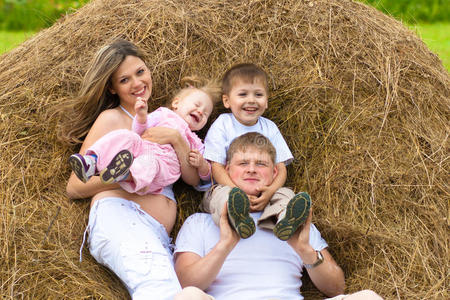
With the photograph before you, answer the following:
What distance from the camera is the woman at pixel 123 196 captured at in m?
3.36

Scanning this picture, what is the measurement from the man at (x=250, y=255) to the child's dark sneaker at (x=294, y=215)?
0.11m

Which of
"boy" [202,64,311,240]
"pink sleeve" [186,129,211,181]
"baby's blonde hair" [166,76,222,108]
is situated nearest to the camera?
"boy" [202,64,311,240]

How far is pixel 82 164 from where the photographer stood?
10.8ft

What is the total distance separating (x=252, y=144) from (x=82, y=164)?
1246 mm

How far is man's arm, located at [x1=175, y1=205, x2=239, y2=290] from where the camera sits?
348 cm

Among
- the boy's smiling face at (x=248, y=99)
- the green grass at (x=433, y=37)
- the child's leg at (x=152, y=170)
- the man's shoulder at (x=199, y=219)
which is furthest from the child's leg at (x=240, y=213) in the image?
the green grass at (x=433, y=37)

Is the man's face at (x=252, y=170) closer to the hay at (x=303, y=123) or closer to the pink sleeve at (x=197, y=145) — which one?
the pink sleeve at (x=197, y=145)

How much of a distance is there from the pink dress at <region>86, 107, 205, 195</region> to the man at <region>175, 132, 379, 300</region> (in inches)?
14.3

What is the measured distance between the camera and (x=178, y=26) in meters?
5.00

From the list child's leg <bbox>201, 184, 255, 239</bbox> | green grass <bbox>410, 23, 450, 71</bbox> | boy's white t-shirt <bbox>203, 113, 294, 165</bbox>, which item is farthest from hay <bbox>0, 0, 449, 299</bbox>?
green grass <bbox>410, 23, 450, 71</bbox>

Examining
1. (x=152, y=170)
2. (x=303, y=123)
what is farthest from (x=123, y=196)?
(x=303, y=123)

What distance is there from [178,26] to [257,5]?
30.0 inches

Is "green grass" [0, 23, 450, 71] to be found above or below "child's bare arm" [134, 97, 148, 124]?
above

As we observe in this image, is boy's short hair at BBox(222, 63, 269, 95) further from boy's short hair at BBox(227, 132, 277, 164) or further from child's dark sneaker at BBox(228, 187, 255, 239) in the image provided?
child's dark sneaker at BBox(228, 187, 255, 239)
